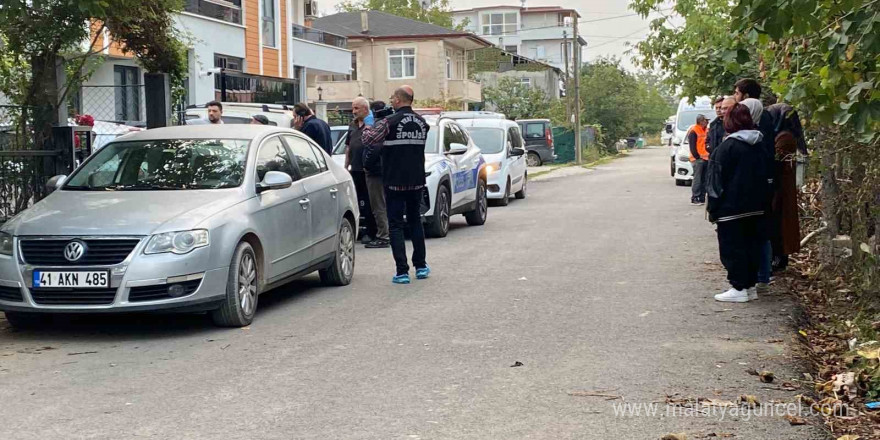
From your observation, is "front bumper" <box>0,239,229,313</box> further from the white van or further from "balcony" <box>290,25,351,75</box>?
"balcony" <box>290,25,351,75</box>

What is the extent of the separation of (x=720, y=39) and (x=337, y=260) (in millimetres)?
6670

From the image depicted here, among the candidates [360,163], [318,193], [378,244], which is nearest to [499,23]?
[360,163]

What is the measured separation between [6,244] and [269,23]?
29.5m

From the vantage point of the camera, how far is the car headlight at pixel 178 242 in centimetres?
815

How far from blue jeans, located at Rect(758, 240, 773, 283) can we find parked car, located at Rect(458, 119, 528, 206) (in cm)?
1246

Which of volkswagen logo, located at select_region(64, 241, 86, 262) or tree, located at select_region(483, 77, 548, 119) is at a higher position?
tree, located at select_region(483, 77, 548, 119)

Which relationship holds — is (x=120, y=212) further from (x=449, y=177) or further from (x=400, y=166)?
(x=449, y=177)

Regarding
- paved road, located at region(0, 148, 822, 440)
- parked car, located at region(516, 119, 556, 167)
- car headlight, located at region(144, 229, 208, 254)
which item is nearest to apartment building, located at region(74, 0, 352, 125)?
parked car, located at region(516, 119, 556, 167)

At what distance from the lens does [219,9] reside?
32.5 meters

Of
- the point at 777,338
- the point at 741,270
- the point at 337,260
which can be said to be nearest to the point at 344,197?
the point at 337,260

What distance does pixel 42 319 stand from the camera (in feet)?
29.8

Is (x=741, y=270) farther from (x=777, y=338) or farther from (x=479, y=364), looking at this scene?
(x=479, y=364)

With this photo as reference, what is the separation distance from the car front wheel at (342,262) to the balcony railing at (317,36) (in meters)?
30.2

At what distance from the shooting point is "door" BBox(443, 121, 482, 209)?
656 inches
